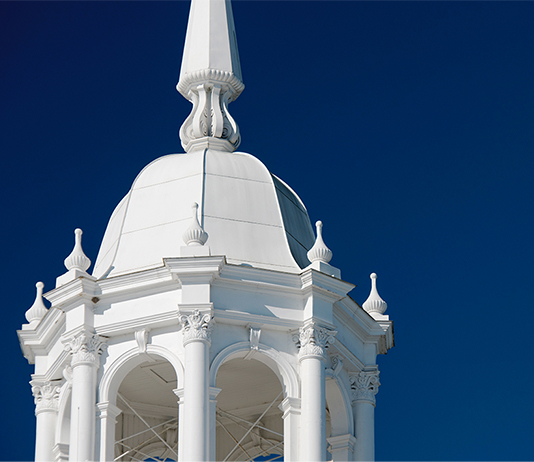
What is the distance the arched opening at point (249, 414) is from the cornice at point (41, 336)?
17.8 feet

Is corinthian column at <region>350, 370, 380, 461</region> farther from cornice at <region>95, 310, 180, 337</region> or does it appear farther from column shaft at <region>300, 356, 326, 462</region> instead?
cornice at <region>95, 310, 180, 337</region>

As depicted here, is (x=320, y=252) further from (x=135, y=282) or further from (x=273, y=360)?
(x=135, y=282)

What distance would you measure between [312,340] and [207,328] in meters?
3.18

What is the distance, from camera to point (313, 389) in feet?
180

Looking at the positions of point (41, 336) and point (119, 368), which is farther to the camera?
point (41, 336)

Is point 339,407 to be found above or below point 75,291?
below

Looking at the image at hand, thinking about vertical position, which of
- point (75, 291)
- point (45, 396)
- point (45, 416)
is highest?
point (75, 291)

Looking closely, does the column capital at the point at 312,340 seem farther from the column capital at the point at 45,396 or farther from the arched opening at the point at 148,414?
the column capital at the point at 45,396

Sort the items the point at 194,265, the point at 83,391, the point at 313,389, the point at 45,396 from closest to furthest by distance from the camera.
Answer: the point at 313,389, the point at 194,265, the point at 83,391, the point at 45,396

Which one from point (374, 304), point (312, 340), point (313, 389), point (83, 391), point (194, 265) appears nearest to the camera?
point (313, 389)

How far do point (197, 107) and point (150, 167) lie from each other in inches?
129

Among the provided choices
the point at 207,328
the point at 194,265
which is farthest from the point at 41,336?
the point at 207,328

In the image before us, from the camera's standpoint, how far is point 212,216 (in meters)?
58.4

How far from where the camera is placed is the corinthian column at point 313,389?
5425cm
